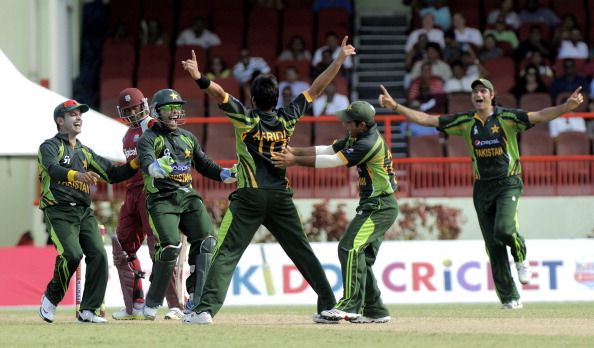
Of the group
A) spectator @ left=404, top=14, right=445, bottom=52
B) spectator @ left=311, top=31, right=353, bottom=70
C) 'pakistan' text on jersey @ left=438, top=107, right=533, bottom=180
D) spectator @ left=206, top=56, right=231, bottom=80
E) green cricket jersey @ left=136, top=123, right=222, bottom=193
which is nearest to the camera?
green cricket jersey @ left=136, top=123, right=222, bottom=193

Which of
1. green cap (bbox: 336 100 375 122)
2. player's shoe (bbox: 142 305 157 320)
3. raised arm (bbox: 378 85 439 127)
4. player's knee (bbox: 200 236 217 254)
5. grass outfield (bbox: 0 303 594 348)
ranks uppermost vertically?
raised arm (bbox: 378 85 439 127)

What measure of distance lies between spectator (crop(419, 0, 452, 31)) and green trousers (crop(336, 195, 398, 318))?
13148 mm

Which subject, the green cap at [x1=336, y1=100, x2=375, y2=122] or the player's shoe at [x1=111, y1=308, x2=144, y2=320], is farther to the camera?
the player's shoe at [x1=111, y1=308, x2=144, y2=320]

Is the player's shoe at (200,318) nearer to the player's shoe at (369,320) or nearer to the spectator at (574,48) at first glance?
the player's shoe at (369,320)

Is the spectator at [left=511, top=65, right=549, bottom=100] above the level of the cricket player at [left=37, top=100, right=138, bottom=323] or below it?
above

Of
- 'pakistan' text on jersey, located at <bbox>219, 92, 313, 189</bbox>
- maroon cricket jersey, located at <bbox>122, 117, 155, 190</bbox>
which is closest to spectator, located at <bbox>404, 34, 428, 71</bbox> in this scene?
maroon cricket jersey, located at <bbox>122, 117, 155, 190</bbox>

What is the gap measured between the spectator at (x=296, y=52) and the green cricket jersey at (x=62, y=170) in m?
11.9

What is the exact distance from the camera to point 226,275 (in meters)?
12.4

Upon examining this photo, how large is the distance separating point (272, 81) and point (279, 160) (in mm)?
698

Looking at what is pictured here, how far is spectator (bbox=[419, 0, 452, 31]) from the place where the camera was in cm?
2584

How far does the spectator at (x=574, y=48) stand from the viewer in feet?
81.5

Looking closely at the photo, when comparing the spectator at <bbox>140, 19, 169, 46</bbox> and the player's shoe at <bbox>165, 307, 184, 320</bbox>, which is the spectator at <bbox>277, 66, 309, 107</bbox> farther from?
the player's shoe at <bbox>165, 307, 184, 320</bbox>

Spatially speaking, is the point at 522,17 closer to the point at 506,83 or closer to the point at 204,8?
the point at 506,83

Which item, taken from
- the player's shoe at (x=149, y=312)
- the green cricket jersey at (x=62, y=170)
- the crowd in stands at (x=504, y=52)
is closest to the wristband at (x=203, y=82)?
the green cricket jersey at (x=62, y=170)
